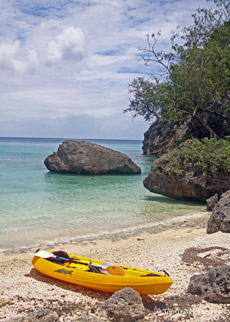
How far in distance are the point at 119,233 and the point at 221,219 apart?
3464 mm

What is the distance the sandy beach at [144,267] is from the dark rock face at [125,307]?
199mm

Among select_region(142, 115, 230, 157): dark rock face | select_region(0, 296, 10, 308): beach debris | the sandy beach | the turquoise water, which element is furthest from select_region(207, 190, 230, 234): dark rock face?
select_region(142, 115, 230, 157): dark rock face

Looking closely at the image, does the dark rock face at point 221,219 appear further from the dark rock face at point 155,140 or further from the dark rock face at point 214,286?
the dark rock face at point 155,140

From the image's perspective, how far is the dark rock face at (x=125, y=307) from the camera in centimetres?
527

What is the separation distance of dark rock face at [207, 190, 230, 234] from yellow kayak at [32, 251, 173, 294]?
4.20 metres

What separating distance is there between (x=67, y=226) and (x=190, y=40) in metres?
19.6

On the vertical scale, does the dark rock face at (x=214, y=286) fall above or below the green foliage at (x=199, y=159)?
below

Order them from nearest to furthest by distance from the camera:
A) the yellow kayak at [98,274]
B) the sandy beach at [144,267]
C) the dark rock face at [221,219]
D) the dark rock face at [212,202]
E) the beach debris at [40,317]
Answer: the beach debris at [40,317] < the sandy beach at [144,267] < the yellow kayak at [98,274] < the dark rock face at [221,219] < the dark rock face at [212,202]

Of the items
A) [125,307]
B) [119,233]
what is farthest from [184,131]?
[125,307]

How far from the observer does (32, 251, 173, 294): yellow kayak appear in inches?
235

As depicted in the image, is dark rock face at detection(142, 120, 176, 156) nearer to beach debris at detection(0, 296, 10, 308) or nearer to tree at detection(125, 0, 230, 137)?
tree at detection(125, 0, 230, 137)

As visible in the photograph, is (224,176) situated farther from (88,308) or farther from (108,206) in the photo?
(88,308)

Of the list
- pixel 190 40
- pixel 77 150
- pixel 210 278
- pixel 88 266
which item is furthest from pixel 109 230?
pixel 190 40

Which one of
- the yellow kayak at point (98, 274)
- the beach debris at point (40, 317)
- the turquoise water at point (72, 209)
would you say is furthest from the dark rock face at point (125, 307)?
the turquoise water at point (72, 209)
